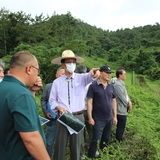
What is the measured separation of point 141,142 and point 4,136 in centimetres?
286

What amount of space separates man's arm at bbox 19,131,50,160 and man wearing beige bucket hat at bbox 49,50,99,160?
146cm

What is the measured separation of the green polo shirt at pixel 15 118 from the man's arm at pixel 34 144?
0.12 feet

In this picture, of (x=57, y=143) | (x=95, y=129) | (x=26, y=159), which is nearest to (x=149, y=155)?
(x=95, y=129)

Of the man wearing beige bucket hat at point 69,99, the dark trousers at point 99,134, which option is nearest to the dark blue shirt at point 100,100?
the dark trousers at point 99,134

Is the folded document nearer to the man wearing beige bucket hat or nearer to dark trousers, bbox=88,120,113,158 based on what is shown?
the man wearing beige bucket hat

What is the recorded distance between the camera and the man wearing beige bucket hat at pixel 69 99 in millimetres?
3238

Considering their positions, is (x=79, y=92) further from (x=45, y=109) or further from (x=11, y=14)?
(x=11, y=14)

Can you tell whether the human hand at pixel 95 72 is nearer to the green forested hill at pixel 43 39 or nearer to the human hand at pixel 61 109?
the human hand at pixel 61 109

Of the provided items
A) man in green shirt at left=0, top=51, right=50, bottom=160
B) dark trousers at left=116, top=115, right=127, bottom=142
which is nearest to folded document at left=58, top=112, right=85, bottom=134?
man in green shirt at left=0, top=51, right=50, bottom=160

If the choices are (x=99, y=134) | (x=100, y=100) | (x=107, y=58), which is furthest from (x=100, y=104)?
(x=107, y=58)

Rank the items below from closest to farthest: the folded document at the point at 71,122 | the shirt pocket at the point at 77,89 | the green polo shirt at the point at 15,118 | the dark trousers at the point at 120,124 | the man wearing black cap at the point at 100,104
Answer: the green polo shirt at the point at 15,118
the folded document at the point at 71,122
the shirt pocket at the point at 77,89
the man wearing black cap at the point at 100,104
the dark trousers at the point at 120,124

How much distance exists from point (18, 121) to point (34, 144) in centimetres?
22

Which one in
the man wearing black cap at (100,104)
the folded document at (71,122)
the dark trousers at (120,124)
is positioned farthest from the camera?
the dark trousers at (120,124)

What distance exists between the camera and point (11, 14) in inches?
765
